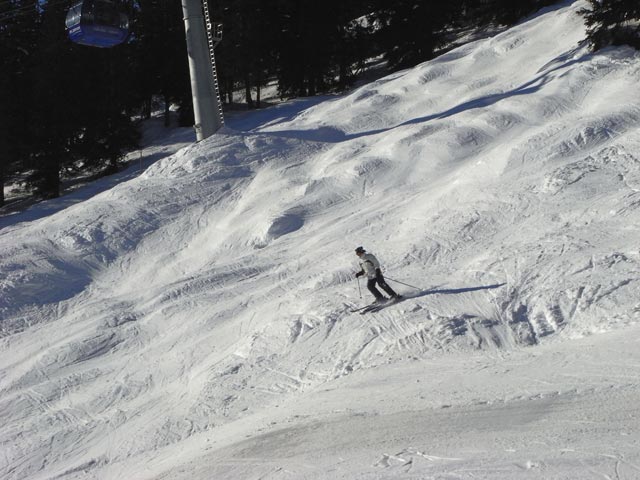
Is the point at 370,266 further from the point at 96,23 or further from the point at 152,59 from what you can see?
the point at 152,59

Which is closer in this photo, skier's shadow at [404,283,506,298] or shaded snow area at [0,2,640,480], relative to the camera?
shaded snow area at [0,2,640,480]

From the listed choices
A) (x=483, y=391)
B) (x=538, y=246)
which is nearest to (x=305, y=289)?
(x=538, y=246)

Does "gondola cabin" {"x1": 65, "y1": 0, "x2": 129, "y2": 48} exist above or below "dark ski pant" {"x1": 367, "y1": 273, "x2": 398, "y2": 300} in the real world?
above

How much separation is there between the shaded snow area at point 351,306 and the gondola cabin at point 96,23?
4381mm

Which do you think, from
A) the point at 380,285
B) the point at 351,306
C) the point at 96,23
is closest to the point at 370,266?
the point at 380,285

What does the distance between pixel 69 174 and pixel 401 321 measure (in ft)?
76.8

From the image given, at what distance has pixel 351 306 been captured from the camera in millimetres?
11547

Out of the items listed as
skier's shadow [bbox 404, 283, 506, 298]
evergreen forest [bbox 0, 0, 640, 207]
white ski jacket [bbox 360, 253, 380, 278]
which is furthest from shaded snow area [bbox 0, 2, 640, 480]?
evergreen forest [bbox 0, 0, 640, 207]

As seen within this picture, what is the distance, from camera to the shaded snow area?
7.89 meters

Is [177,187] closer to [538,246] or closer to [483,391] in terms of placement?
[538,246]

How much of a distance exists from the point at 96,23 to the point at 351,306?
10.9 m

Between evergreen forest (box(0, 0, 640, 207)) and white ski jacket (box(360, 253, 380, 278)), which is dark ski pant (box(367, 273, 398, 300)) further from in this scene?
evergreen forest (box(0, 0, 640, 207))

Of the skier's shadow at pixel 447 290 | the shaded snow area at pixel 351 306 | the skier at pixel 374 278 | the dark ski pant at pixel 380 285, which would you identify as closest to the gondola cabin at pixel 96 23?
the shaded snow area at pixel 351 306

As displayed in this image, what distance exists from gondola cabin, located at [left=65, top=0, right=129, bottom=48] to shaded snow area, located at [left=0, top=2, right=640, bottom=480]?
4.38m
